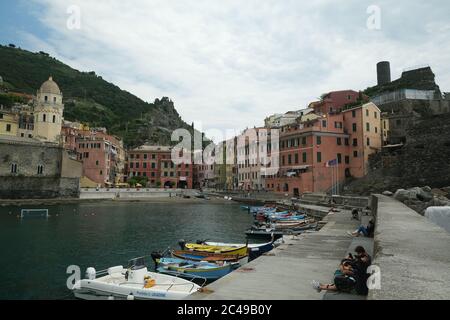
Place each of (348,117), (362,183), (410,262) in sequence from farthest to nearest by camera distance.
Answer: (348,117), (362,183), (410,262)

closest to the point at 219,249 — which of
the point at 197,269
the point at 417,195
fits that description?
the point at 197,269

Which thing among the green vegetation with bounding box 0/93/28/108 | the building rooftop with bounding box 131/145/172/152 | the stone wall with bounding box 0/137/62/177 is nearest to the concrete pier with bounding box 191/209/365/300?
the stone wall with bounding box 0/137/62/177

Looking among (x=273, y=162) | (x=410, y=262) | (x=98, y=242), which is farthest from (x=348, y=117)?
(x=410, y=262)

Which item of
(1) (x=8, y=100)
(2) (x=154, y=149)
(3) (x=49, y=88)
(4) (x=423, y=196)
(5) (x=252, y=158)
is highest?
(1) (x=8, y=100)

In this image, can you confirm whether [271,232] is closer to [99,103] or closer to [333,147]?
[333,147]

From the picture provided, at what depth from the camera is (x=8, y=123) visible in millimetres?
75625

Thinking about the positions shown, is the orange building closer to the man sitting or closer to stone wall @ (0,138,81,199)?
stone wall @ (0,138,81,199)

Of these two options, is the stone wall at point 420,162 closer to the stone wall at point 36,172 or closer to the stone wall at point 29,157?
the stone wall at point 36,172

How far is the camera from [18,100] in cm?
10769

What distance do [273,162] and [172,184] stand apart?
135 ft

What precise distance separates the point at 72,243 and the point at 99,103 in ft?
527

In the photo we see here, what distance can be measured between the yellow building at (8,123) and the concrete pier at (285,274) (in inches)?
3237
